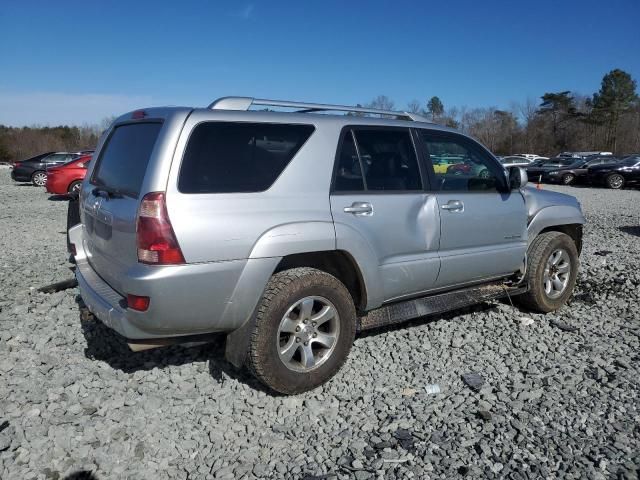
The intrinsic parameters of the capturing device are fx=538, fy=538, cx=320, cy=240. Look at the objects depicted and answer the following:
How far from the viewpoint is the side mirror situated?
4816 millimetres

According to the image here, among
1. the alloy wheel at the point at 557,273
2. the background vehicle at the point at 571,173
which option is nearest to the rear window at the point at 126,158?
the alloy wheel at the point at 557,273

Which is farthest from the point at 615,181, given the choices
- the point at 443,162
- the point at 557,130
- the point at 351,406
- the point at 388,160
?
the point at 557,130

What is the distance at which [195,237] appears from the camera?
3119mm

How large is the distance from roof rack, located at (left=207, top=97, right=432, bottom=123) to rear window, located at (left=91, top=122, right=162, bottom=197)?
0.45 metres

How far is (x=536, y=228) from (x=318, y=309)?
2.58 m

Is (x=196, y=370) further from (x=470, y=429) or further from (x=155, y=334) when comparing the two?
(x=470, y=429)

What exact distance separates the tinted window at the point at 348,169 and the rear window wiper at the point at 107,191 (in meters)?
1.46

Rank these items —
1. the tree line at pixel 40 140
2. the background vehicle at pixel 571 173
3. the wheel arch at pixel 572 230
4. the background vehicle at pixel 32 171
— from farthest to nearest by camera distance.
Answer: the tree line at pixel 40 140, the background vehicle at pixel 571 173, the background vehicle at pixel 32 171, the wheel arch at pixel 572 230

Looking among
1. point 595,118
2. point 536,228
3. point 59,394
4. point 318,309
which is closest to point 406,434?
point 318,309

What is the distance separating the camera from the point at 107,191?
3709 mm

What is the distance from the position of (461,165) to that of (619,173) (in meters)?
24.1

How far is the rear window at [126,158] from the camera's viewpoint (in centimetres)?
343

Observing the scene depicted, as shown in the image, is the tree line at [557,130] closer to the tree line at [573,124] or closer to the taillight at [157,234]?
the tree line at [573,124]

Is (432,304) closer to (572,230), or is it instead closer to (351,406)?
(351,406)
